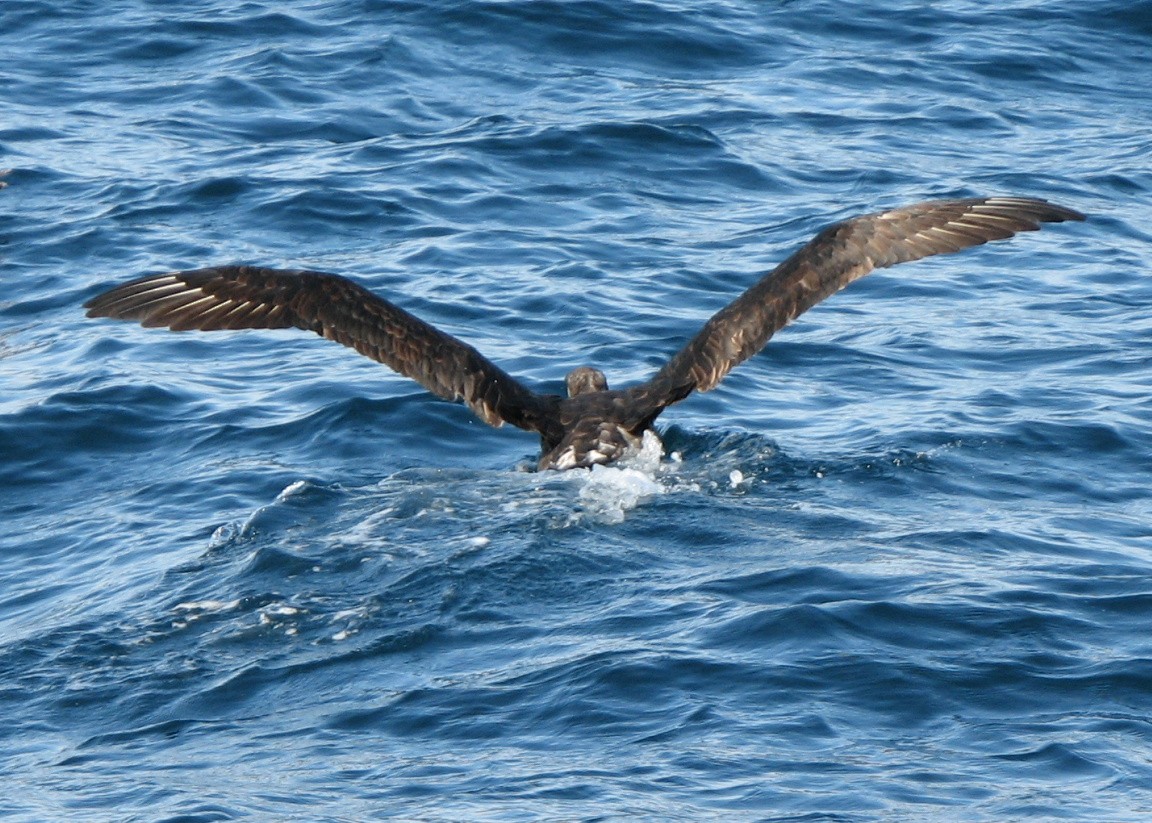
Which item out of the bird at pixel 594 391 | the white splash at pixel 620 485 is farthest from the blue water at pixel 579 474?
the bird at pixel 594 391

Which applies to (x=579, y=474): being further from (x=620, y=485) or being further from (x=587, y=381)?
(x=587, y=381)

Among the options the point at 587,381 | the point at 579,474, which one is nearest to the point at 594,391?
the point at 587,381

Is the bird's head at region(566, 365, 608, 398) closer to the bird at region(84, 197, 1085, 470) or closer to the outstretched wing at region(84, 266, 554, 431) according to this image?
the bird at region(84, 197, 1085, 470)

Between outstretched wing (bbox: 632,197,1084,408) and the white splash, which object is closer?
the white splash

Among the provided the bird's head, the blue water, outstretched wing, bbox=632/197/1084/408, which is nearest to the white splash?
the blue water

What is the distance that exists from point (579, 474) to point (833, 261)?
219 cm

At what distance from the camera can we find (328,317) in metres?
11.5

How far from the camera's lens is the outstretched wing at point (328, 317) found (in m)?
11.2

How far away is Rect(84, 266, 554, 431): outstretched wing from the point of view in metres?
11.2

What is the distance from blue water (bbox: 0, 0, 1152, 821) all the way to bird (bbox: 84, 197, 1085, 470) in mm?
478

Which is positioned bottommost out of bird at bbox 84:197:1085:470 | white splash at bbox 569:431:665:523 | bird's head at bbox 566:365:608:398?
white splash at bbox 569:431:665:523

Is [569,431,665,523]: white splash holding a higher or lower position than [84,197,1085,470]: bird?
lower

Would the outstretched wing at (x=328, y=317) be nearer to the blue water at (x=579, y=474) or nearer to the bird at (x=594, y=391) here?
the bird at (x=594, y=391)

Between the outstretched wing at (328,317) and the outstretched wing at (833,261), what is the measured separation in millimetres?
1098
